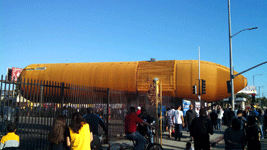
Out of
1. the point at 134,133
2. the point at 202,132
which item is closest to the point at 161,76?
the point at 202,132

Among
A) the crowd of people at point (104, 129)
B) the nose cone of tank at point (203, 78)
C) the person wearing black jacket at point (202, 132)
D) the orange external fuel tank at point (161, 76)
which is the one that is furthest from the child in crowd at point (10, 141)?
the nose cone of tank at point (203, 78)

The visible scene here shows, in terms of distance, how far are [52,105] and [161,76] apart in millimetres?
20783

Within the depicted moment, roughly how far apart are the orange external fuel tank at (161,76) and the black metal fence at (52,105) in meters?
11.8

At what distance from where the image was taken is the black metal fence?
711cm

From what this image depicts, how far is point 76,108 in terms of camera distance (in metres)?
9.50

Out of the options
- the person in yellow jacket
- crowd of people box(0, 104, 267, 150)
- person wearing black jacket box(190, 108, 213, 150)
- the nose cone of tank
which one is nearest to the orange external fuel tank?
the nose cone of tank

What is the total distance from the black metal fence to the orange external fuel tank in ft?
38.6

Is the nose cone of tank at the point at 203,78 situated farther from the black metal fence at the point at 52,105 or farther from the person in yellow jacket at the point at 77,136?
the person in yellow jacket at the point at 77,136

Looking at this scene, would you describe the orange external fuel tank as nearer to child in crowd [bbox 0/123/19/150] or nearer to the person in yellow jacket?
child in crowd [bbox 0/123/19/150]

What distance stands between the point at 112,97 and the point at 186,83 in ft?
55.1

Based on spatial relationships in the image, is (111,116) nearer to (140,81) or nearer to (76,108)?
(76,108)

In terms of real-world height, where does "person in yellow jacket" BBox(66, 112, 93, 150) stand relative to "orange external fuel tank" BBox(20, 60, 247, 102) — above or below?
below

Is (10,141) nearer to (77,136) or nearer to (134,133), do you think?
(77,136)

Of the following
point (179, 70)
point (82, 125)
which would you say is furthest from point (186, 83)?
point (82, 125)
